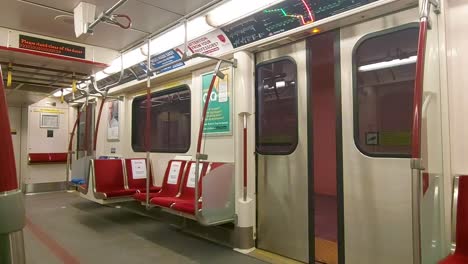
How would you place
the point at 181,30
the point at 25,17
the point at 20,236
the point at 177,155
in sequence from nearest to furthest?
1. the point at 20,236
2. the point at 181,30
3. the point at 25,17
4. the point at 177,155

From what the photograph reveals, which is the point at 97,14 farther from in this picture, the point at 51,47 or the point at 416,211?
the point at 416,211

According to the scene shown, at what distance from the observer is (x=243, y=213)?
10.7 ft

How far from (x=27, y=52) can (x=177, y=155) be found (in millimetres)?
2364

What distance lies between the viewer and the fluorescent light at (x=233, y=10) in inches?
109

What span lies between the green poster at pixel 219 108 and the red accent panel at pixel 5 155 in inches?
120

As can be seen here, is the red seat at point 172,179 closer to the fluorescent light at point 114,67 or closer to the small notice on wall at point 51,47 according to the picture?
the fluorescent light at point 114,67

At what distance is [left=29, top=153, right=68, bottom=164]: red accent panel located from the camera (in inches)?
296

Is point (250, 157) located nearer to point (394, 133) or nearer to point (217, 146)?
point (217, 146)

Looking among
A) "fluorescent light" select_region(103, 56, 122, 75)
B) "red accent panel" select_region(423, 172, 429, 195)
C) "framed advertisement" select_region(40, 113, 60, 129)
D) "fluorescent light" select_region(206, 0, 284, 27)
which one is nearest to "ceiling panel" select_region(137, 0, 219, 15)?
"fluorescent light" select_region(206, 0, 284, 27)

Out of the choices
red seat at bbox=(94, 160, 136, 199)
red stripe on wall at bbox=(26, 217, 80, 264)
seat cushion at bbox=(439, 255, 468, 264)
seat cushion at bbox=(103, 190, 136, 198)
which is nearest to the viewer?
seat cushion at bbox=(439, 255, 468, 264)

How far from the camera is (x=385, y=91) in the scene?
2469 mm

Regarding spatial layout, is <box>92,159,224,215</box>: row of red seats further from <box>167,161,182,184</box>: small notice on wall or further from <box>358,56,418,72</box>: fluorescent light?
<box>358,56,418,72</box>: fluorescent light

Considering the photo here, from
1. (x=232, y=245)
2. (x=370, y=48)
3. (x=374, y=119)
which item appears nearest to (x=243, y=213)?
(x=232, y=245)

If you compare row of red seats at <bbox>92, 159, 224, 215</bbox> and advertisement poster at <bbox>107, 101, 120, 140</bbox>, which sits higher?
advertisement poster at <bbox>107, 101, 120, 140</bbox>
